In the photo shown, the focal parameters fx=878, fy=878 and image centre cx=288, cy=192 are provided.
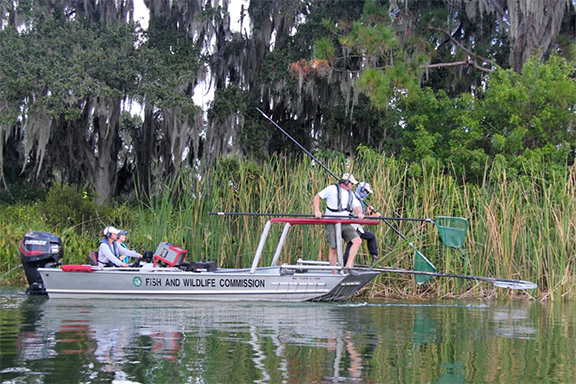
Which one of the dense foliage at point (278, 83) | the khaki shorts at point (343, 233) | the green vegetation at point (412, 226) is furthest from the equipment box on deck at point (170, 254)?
the dense foliage at point (278, 83)

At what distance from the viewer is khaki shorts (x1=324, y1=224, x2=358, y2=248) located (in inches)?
486

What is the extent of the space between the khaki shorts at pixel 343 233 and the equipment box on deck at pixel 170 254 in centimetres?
205

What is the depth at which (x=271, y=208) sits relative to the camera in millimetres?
14203

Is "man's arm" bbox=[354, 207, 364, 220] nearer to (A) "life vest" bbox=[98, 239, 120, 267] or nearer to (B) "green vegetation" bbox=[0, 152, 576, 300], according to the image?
(B) "green vegetation" bbox=[0, 152, 576, 300]

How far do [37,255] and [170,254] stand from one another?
6.44ft

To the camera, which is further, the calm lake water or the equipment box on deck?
the equipment box on deck

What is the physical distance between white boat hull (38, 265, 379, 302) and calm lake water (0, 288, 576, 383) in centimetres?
54

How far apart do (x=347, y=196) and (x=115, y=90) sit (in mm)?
11150

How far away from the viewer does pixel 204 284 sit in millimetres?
12180

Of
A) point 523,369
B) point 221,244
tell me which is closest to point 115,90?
point 221,244

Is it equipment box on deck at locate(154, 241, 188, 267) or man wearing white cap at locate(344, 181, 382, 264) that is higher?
man wearing white cap at locate(344, 181, 382, 264)

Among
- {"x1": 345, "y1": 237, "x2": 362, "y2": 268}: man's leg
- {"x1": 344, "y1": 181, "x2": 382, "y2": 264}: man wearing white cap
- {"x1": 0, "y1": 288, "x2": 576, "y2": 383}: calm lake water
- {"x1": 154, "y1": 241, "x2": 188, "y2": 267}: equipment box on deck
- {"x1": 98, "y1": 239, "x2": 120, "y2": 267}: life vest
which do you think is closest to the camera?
{"x1": 0, "y1": 288, "x2": 576, "y2": 383}: calm lake water

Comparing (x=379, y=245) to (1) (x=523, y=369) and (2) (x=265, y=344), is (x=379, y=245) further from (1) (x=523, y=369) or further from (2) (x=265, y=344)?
(1) (x=523, y=369)

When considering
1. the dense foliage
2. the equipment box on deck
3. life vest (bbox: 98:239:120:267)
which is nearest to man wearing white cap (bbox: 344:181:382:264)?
the equipment box on deck
